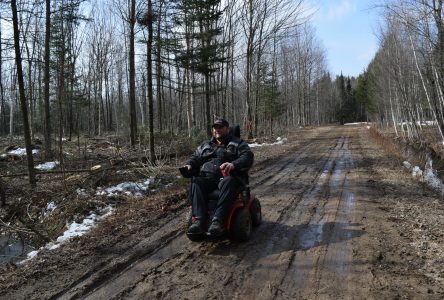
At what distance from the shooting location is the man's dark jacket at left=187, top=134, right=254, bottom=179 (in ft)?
19.0

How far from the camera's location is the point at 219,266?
4789 millimetres

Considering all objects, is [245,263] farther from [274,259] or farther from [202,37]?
[202,37]

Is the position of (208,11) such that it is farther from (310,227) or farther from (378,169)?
(310,227)

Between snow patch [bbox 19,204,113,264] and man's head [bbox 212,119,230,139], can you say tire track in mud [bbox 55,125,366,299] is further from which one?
man's head [bbox 212,119,230,139]

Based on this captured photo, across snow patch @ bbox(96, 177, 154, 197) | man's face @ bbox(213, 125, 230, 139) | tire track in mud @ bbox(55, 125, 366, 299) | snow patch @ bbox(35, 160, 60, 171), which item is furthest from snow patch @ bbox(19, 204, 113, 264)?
snow patch @ bbox(35, 160, 60, 171)

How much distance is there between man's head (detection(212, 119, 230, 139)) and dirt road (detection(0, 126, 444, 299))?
5.14 ft

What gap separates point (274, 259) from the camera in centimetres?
496

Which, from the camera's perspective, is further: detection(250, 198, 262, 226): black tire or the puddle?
the puddle

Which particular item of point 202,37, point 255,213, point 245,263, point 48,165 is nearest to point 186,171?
point 255,213

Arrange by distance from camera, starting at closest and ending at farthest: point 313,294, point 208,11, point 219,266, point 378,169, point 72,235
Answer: point 313,294, point 219,266, point 72,235, point 378,169, point 208,11

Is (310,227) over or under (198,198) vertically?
under

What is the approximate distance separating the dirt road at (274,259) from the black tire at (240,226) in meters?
0.12

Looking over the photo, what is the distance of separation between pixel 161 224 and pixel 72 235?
1435 mm

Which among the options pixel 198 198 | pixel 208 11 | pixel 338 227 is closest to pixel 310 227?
pixel 338 227
